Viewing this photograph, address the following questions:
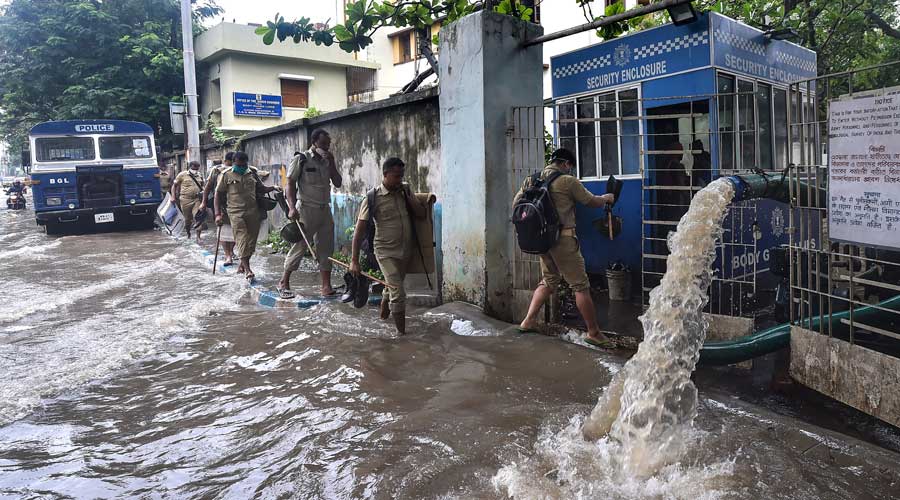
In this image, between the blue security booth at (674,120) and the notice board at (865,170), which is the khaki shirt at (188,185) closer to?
the blue security booth at (674,120)

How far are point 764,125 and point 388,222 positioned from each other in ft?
14.9

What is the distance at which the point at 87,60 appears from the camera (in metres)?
22.2

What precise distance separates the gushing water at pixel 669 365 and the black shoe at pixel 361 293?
9.99 ft

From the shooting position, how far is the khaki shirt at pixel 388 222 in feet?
19.3

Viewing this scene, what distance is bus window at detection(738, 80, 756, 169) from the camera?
Result: 7062mm

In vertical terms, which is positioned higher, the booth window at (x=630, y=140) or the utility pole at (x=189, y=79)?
the utility pole at (x=189, y=79)

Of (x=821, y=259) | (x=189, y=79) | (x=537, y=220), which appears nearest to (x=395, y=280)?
(x=537, y=220)

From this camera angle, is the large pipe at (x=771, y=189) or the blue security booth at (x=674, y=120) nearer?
the large pipe at (x=771, y=189)

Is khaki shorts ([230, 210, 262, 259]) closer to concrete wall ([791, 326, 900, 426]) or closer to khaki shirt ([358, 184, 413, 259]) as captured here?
khaki shirt ([358, 184, 413, 259])

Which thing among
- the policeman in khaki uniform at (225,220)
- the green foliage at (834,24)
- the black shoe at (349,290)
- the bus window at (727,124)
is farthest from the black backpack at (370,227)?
the green foliage at (834,24)

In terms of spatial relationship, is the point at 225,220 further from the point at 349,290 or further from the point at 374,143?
the point at 349,290

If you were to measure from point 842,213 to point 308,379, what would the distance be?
3.69m

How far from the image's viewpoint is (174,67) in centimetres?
2223

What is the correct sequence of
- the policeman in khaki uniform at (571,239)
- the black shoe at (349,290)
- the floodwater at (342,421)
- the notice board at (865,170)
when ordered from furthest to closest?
the black shoe at (349,290) → the policeman in khaki uniform at (571,239) → the notice board at (865,170) → the floodwater at (342,421)
